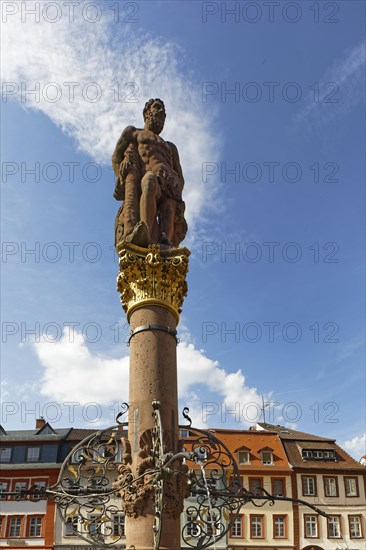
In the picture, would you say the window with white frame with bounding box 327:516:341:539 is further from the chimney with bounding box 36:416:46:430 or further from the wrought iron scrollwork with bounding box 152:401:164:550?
the wrought iron scrollwork with bounding box 152:401:164:550

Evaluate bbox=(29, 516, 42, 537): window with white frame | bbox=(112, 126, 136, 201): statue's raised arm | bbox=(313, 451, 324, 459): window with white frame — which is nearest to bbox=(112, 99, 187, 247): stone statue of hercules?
bbox=(112, 126, 136, 201): statue's raised arm

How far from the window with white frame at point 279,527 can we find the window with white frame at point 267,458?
436 centimetres

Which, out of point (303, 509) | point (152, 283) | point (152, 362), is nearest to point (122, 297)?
point (152, 283)

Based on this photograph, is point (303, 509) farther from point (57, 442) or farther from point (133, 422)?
point (133, 422)

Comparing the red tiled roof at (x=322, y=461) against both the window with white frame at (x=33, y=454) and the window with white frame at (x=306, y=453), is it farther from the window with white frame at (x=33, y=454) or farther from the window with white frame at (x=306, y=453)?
the window with white frame at (x=33, y=454)

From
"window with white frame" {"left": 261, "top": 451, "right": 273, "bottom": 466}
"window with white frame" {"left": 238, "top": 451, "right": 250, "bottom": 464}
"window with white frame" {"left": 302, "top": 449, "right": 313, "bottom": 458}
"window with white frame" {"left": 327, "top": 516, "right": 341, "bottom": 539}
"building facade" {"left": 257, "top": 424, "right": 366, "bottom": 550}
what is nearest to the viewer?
"building facade" {"left": 257, "top": 424, "right": 366, "bottom": 550}

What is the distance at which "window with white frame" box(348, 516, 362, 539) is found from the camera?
47031 millimetres

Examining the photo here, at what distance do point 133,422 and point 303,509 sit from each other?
1677 inches

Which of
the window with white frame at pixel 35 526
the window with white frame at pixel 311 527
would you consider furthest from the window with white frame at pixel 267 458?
the window with white frame at pixel 35 526

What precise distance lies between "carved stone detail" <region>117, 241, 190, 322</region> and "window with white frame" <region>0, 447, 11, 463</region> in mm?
41955

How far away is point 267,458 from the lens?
49.7m

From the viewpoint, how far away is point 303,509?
46938 mm

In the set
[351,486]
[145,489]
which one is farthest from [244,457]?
[145,489]

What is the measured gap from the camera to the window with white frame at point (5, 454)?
4759cm
